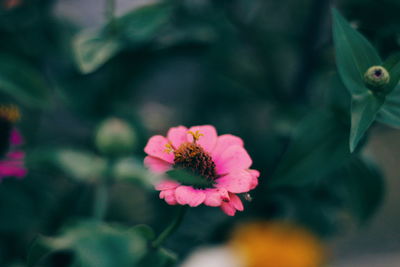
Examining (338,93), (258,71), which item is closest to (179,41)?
(258,71)

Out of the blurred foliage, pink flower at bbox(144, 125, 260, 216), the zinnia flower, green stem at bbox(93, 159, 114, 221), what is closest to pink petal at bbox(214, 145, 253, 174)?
pink flower at bbox(144, 125, 260, 216)

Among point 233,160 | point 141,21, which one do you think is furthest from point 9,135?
point 233,160

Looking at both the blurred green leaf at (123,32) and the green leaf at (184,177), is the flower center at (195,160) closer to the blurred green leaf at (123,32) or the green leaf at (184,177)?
the green leaf at (184,177)

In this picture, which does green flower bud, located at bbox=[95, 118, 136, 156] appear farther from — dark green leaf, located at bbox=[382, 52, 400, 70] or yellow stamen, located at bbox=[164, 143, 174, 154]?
dark green leaf, located at bbox=[382, 52, 400, 70]

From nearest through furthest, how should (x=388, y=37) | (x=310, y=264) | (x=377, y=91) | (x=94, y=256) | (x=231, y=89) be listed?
1. (x=94, y=256)
2. (x=377, y=91)
3. (x=388, y=37)
4. (x=310, y=264)
5. (x=231, y=89)

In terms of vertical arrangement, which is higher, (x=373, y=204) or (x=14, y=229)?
(x=373, y=204)

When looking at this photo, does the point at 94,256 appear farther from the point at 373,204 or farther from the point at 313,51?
the point at 313,51

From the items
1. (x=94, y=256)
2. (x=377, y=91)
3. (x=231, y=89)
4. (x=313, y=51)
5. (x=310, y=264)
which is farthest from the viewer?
(x=231, y=89)
